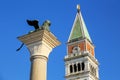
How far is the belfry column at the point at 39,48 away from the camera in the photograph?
927 centimetres

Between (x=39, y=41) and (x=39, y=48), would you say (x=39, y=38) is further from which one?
(x=39, y=48)

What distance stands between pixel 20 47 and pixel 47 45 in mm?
797

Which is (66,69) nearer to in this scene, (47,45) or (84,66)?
(84,66)

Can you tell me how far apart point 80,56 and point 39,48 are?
46134 millimetres

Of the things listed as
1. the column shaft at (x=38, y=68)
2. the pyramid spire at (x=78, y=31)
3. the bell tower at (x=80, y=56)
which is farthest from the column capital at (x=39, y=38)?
the pyramid spire at (x=78, y=31)

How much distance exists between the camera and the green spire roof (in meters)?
58.2

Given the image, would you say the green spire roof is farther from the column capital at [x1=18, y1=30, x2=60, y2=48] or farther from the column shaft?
the column shaft

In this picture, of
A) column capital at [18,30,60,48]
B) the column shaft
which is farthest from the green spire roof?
the column shaft

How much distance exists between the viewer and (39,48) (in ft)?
31.5

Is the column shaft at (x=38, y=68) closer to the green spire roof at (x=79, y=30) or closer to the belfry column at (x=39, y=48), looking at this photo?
the belfry column at (x=39, y=48)

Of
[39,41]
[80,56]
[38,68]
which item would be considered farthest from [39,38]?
[80,56]

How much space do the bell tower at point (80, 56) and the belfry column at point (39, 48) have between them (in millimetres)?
42805

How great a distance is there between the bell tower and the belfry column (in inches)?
1685

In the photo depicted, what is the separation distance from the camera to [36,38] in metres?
9.70
